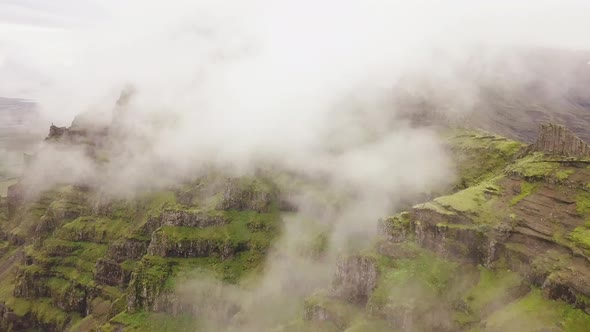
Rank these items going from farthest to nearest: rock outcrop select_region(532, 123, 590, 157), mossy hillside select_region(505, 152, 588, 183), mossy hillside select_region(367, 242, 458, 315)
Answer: rock outcrop select_region(532, 123, 590, 157)
mossy hillside select_region(367, 242, 458, 315)
mossy hillside select_region(505, 152, 588, 183)

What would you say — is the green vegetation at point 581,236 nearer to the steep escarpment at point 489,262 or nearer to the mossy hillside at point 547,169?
the steep escarpment at point 489,262

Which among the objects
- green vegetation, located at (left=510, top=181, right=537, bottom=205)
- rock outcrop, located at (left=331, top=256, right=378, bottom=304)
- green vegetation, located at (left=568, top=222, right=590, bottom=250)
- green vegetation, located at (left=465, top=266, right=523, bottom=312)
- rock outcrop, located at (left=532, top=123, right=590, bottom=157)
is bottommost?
rock outcrop, located at (left=331, top=256, right=378, bottom=304)

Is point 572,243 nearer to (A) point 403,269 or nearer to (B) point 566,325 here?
(B) point 566,325

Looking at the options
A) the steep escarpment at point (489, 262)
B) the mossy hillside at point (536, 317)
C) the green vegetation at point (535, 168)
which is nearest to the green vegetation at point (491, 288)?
the steep escarpment at point (489, 262)

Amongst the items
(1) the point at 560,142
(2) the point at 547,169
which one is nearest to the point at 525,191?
(2) the point at 547,169

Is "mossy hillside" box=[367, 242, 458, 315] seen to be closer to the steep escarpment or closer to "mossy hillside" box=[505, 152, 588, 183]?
the steep escarpment

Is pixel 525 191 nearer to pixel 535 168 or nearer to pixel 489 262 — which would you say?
pixel 535 168

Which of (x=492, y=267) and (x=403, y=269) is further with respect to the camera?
(x=403, y=269)

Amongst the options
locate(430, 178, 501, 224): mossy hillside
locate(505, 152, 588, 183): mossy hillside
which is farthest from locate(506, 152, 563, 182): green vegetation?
locate(430, 178, 501, 224): mossy hillside

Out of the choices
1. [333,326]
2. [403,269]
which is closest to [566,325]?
[403,269]
